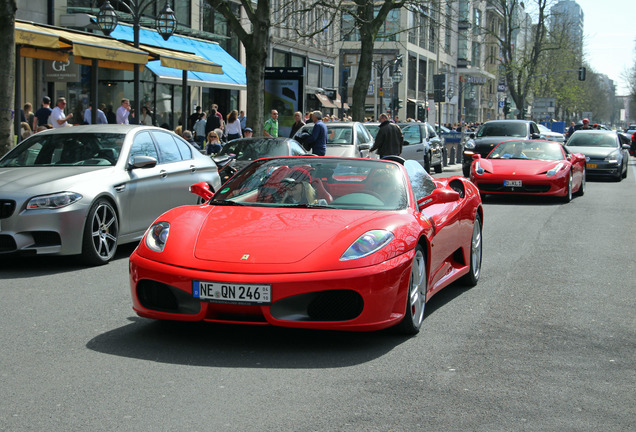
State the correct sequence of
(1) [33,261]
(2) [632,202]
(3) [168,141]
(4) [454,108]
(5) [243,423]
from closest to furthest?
(5) [243,423] < (1) [33,261] < (3) [168,141] < (2) [632,202] < (4) [454,108]

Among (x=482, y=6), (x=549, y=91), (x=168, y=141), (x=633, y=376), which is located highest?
(x=482, y=6)

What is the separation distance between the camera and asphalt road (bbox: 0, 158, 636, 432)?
13.8 feet

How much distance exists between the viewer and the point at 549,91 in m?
98.2

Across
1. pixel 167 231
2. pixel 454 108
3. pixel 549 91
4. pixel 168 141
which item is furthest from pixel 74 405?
pixel 549 91

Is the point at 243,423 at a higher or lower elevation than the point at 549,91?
lower

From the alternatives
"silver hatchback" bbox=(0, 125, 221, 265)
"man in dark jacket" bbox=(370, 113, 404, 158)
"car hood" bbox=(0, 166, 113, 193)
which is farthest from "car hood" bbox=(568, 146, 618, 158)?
"car hood" bbox=(0, 166, 113, 193)

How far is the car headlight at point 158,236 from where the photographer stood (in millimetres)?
5797

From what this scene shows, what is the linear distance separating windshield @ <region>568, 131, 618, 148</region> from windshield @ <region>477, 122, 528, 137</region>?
2.32 m

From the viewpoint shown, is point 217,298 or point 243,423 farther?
point 217,298

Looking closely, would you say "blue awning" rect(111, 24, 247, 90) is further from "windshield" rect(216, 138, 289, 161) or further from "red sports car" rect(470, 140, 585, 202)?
"red sports car" rect(470, 140, 585, 202)

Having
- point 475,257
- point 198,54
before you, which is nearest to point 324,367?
point 475,257

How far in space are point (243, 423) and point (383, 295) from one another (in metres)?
1.64

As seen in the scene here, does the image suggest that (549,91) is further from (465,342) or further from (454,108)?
(465,342)

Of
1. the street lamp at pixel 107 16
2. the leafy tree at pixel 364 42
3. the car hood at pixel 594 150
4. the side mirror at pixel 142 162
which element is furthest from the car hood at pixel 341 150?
the side mirror at pixel 142 162
